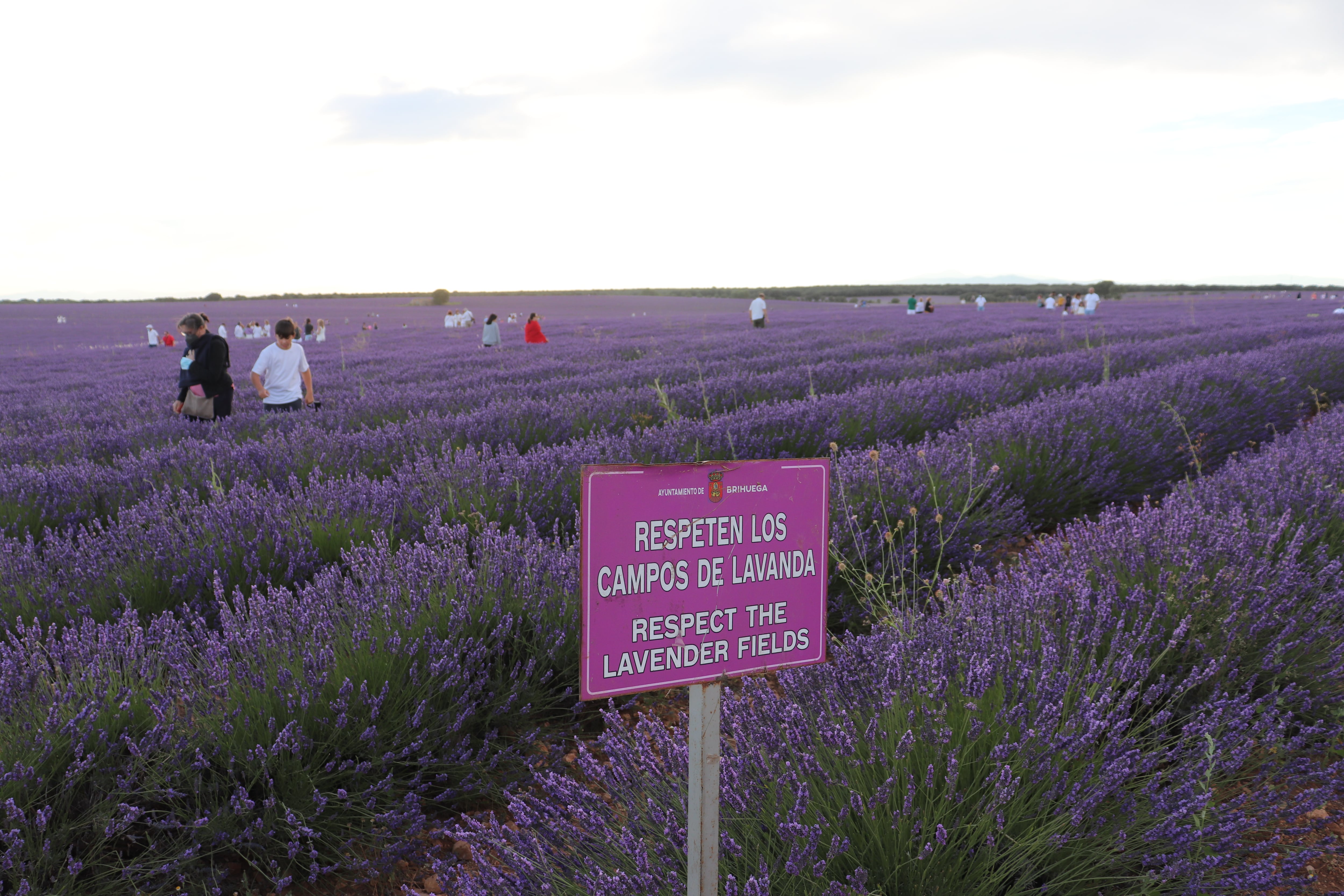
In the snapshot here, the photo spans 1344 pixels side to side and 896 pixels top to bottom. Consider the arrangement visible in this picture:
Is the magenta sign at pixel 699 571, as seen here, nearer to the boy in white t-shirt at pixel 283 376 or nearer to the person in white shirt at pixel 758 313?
the boy in white t-shirt at pixel 283 376

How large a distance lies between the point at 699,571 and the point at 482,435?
15.1 feet

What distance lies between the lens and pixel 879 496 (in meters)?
3.36

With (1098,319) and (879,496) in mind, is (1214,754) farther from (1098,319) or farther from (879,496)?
(1098,319)

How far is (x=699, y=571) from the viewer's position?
1221 millimetres

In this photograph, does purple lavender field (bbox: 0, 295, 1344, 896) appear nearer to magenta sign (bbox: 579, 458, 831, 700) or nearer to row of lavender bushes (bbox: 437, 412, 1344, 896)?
row of lavender bushes (bbox: 437, 412, 1344, 896)

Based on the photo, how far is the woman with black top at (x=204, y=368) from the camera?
Answer: 6.31 meters

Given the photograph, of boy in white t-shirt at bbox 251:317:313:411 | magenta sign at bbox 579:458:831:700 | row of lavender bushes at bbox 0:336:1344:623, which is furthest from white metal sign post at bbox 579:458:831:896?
boy in white t-shirt at bbox 251:317:313:411

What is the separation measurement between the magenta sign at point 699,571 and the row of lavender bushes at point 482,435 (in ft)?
9.07

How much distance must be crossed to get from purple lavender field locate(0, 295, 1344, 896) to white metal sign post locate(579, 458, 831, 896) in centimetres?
22

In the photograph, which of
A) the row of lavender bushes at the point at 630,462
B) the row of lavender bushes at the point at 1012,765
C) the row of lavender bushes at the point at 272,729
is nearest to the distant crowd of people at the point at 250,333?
the row of lavender bushes at the point at 630,462

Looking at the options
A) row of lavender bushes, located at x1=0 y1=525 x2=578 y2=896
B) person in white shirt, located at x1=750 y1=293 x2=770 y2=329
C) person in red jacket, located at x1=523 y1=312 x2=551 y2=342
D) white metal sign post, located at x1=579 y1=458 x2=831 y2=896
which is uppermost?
person in white shirt, located at x1=750 y1=293 x2=770 y2=329

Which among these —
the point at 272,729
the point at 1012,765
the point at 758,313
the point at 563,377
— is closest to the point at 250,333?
the point at 758,313

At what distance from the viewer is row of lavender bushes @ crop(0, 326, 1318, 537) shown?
436 cm

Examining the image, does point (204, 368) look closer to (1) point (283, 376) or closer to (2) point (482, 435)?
(1) point (283, 376)
